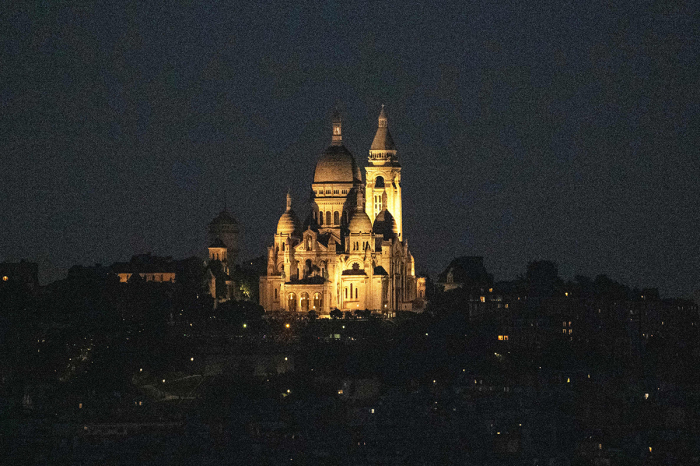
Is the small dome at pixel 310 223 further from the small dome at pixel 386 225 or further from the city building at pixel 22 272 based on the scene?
the city building at pixel 22 272

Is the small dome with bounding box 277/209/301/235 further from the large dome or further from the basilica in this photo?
the large dome

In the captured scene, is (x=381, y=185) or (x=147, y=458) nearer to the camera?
(x=147, y=458)

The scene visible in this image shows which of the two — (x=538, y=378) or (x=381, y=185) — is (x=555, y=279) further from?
(x=538, y=378)

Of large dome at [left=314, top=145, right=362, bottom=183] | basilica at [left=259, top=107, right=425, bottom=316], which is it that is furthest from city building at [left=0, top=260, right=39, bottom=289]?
large dome at [left=314, top=145, right=362, bottom=183]

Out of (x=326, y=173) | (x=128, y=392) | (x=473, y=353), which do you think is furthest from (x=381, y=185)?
(x=128, y=392)

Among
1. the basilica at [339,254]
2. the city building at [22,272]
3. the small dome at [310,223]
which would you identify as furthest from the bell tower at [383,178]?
the city building at [22,272]
